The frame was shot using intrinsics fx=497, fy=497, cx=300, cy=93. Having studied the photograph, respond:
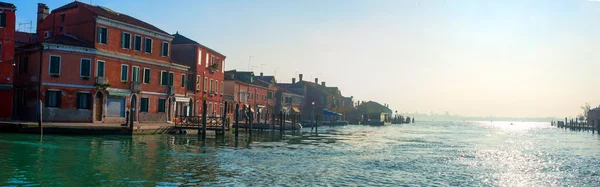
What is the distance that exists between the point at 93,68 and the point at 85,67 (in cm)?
57

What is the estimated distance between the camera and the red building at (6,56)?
3519 cm

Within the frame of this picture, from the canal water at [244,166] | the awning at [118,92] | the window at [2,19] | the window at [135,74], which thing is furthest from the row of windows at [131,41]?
the canal water at [244,166]

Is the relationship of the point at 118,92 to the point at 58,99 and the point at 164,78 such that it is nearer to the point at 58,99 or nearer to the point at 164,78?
the point at 58,99

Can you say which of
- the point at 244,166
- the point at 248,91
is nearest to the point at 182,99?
the point at 248,91

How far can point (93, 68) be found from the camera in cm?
3725

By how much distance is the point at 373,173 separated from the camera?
71.4ft

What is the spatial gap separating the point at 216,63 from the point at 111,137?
2138 centimetres

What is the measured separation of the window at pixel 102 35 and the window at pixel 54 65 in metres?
3.34

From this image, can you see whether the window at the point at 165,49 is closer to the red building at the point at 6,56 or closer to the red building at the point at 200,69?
the red building at the point at 200,69

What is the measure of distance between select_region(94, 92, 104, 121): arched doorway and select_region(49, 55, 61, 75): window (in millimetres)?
3445

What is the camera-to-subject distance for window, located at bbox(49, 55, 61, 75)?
3531cm

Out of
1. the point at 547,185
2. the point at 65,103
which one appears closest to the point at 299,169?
the point at 547,185

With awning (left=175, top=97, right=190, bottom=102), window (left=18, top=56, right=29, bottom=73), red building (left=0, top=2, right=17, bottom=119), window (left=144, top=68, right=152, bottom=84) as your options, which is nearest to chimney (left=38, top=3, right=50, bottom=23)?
window (left=18, top=56, right=29, bottom=73)

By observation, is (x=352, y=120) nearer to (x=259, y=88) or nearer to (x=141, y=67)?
(x=259, y=88)
